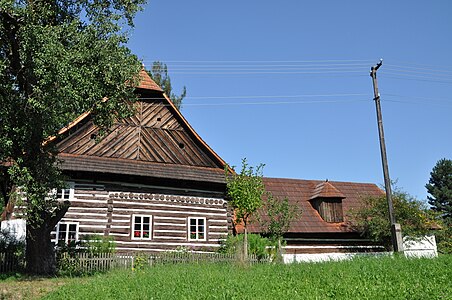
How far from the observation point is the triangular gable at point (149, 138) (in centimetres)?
2239

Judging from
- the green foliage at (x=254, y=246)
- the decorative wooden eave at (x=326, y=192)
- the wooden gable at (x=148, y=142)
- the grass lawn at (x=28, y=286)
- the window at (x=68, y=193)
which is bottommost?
the grass lawn at (x=28, y=286)

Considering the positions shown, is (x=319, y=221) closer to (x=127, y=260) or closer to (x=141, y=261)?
(x=141, y=261)

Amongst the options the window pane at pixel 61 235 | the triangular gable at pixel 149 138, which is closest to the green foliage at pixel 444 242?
the triangular gable at pixel 149 138

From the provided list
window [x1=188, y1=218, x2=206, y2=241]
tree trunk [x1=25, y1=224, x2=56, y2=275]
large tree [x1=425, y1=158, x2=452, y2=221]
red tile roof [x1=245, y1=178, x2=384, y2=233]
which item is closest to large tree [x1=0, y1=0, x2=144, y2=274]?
tree trunk [x1=25, y1=224, x2=56, y2=275]

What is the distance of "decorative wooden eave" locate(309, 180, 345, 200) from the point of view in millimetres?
28781

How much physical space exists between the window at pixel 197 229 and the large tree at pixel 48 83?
8.55m

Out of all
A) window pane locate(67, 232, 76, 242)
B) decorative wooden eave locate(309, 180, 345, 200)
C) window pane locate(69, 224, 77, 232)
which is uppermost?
decorative wooden eave locate(309, 180, 345, 200)

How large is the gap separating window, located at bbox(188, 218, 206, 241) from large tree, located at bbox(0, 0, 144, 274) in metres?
8.55

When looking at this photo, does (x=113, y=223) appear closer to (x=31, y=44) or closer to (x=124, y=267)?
(x=124, y=267)

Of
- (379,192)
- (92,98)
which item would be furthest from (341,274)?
(379,192)

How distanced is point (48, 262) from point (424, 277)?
40.0 ft

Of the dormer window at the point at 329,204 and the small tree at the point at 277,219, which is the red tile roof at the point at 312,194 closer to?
the dormer window at the point at 329,204

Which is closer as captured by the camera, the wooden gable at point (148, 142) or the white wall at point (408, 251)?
the wooden gable at point (148, 142)

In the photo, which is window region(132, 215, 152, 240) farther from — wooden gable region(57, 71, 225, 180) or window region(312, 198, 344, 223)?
window region(312, 198, 344, 223)
